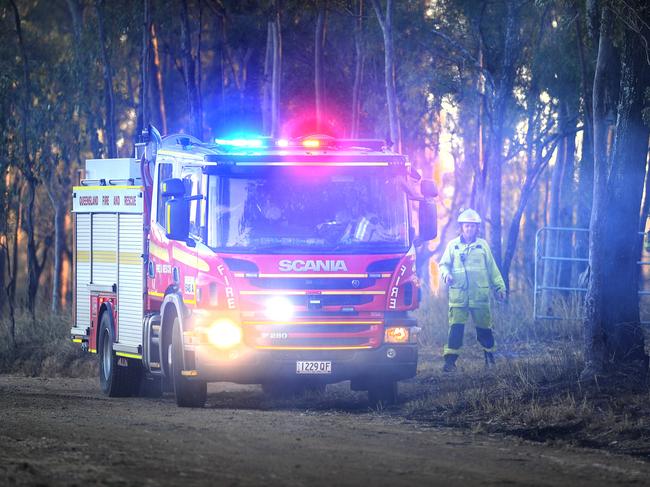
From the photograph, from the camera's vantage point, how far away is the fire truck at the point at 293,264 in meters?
14.8

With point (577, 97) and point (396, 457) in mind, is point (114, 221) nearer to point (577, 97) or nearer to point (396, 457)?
point (396, 457)

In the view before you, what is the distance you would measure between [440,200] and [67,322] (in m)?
28.1

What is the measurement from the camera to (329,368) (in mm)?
15008

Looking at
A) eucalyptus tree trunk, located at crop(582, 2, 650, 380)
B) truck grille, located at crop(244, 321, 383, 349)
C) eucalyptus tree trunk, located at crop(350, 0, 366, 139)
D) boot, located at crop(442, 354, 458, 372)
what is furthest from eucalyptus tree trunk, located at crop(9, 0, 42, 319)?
eucalyptus tree trunk, located at crop(582, 2, 650, 380)

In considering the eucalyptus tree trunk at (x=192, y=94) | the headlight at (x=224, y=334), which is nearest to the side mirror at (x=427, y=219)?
the headlight at (x=224, y=334)

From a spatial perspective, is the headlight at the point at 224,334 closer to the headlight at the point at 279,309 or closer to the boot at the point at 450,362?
the headlight at the point at 279,309

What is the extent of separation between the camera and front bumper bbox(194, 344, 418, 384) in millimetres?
14836

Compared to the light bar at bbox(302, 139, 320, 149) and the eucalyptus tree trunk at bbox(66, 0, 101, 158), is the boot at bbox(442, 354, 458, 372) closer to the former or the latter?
the light bar at bbox(302, 139, 320, 149)

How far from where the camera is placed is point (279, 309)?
14.9 meters

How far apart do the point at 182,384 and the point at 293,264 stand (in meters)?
1.96

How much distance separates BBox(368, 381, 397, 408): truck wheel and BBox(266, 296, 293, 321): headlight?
152cm

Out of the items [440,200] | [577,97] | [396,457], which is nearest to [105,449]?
[396,457]

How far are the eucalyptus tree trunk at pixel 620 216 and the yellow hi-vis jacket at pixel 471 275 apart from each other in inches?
125

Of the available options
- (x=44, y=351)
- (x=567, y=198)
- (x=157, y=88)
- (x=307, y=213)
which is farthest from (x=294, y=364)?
(x=157, y=88)
